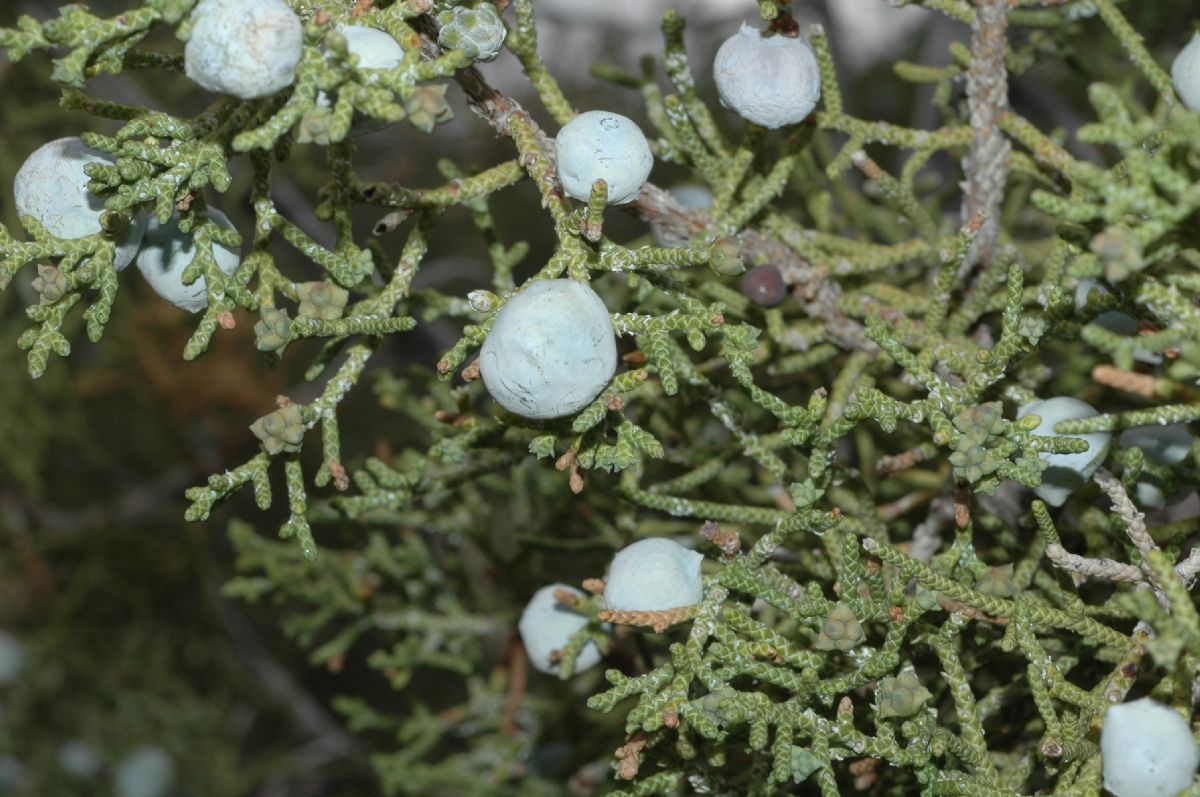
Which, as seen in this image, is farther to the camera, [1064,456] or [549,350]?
[1064,456]

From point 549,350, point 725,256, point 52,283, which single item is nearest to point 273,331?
point 52,283

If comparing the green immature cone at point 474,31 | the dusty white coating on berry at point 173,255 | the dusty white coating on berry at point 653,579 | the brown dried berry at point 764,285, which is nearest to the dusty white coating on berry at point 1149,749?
the dusty white coating on berry at point 653,579

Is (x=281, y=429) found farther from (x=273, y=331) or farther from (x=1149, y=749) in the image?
(x=1149, y=749)

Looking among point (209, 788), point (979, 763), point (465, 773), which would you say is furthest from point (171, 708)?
point (979, 763)

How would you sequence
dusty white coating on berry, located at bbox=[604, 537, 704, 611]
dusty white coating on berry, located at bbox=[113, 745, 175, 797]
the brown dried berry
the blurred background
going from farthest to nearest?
dusty white coating on berry, located at bbox=[113, 745, 175, 797]
the blurred background
the brown dried berry
dusty white coating on berry, located at bbox=[604, 537, 704, 611]

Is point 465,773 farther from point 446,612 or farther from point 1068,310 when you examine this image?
point 1068,310

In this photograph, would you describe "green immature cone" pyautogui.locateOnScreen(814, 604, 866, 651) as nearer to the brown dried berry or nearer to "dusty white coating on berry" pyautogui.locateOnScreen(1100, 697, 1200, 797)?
"dusty white coating on berry" pyautogui.locateOnScreen(1100, 697, 1200, 797)

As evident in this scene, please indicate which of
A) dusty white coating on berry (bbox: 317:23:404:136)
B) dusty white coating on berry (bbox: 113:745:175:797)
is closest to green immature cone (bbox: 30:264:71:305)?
dusty white coating on berry (bbox: 317:23:404:136)
